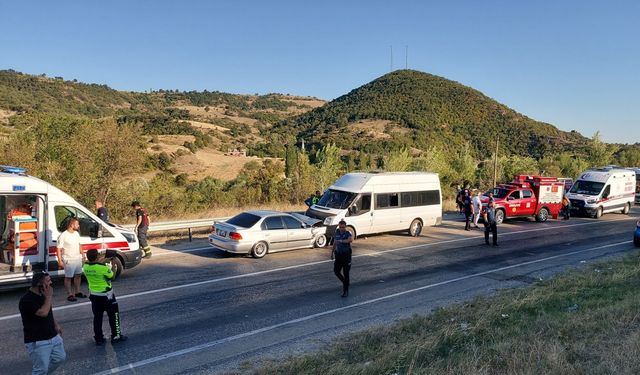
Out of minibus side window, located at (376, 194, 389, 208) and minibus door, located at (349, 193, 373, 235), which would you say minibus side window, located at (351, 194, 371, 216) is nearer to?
minibus door, located at (349, 193, 373, 235)

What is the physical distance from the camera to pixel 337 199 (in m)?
18.2

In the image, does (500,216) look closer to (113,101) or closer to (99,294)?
A: (99,294)

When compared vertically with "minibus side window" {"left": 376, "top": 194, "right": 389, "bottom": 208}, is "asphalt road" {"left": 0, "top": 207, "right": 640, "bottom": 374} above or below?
below

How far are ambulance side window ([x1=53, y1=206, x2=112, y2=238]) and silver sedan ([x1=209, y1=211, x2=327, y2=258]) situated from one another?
3.84 meters

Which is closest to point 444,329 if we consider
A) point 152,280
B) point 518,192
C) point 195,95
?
point 152,280

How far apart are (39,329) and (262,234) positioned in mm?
9366

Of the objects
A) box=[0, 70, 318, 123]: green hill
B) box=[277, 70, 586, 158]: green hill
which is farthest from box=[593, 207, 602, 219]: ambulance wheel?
box=[277, 70, 586, 158]: green hill

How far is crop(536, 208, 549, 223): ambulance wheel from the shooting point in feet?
82.7

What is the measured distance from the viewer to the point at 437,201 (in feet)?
68.4

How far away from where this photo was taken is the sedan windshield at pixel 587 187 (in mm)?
28078

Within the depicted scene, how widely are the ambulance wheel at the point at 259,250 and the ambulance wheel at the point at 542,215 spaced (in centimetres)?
1687

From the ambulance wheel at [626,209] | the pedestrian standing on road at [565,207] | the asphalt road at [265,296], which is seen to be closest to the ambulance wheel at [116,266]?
the asphalt road at [265,296]

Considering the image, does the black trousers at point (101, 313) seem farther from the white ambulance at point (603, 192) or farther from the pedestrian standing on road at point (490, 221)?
the white ambulance at point (603, 192)

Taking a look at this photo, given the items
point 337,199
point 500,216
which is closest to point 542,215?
point 500,216
